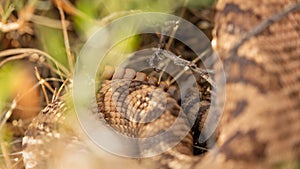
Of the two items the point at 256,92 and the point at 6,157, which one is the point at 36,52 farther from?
the point at 256,92

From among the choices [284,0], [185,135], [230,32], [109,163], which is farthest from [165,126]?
[284,0]

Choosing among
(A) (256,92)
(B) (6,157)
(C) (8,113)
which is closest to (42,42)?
(C) (8,113)

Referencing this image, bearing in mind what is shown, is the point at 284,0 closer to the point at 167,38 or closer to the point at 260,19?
the point at 260,19

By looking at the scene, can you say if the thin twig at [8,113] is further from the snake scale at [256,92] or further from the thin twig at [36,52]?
the snake scale at [256,92]

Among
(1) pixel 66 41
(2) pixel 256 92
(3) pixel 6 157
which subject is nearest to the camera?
(2) pixel 256 92

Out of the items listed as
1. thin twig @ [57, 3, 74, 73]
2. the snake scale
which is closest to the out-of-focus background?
thin twig @ [57, 3, 74, 73]

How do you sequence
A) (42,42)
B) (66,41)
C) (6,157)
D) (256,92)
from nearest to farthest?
(256,92)
(6,157)
(66,41)
(42,42)

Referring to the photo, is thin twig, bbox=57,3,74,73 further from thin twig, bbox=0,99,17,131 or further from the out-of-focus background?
thin twig, bbox=0,99,17,131

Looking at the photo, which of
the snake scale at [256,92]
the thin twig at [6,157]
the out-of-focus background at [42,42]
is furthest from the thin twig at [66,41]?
the snake scale at [256,92]

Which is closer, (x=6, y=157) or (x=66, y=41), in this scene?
(x=6, y=157)
